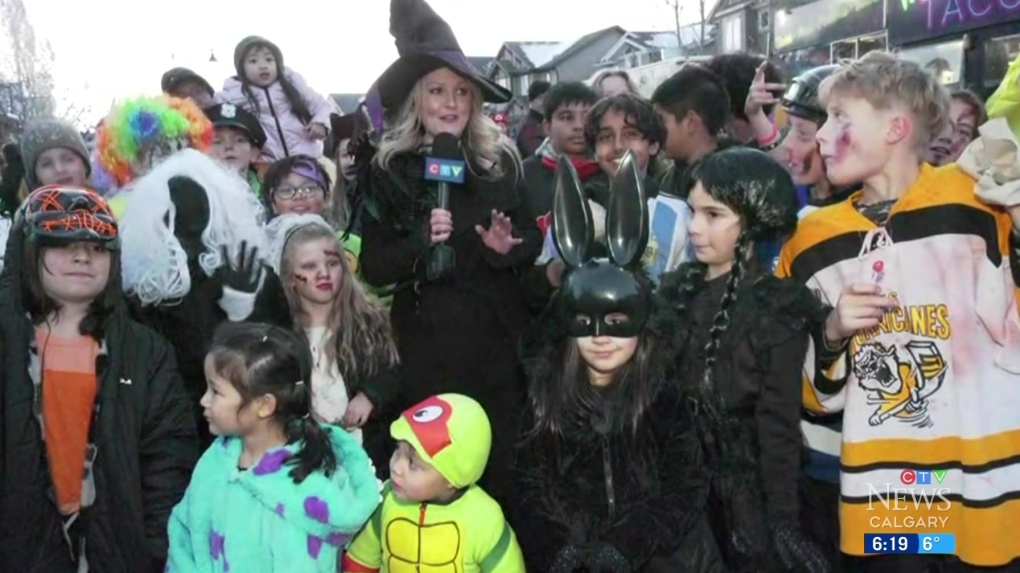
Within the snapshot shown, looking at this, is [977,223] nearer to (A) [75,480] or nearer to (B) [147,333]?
(B) [147,333]

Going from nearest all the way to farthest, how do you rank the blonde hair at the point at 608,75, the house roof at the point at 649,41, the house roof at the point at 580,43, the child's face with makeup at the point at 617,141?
the child's face with makeup at the point at 617,141 → the blonde hair at the point at 608,75 → the house roof at the point at 649,41 → the house roof at the point at 580,43

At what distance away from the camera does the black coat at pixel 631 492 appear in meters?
2.63

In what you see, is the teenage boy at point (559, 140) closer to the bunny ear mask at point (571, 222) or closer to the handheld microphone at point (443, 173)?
the handheld microphone at point (443, 173)

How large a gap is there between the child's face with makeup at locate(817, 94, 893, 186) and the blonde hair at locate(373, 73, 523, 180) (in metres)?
1.31

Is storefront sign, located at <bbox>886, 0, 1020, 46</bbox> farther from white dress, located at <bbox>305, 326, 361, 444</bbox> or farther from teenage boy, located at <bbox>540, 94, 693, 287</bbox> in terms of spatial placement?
white dress, located at <bbox>305, 326, 361, 444</bbox>

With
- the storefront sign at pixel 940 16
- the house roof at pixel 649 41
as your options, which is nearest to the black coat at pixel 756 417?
the storefront sign at pixel 940 16

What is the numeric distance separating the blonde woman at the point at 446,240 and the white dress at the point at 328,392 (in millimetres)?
237

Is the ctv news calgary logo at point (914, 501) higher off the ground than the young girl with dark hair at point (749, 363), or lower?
lower

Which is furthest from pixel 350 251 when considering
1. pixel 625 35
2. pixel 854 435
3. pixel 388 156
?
pixel 625 35

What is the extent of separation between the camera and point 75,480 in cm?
287

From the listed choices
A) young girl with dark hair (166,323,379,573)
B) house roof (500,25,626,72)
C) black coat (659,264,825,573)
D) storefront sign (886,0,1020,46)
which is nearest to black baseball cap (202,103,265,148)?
young girl with dark hair (166,323,379,573)

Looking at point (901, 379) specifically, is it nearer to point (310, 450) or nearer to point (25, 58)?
point (310, 450)

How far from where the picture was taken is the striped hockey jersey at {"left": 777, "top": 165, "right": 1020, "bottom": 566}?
258 cm

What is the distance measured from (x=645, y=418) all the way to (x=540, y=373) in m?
0.37
